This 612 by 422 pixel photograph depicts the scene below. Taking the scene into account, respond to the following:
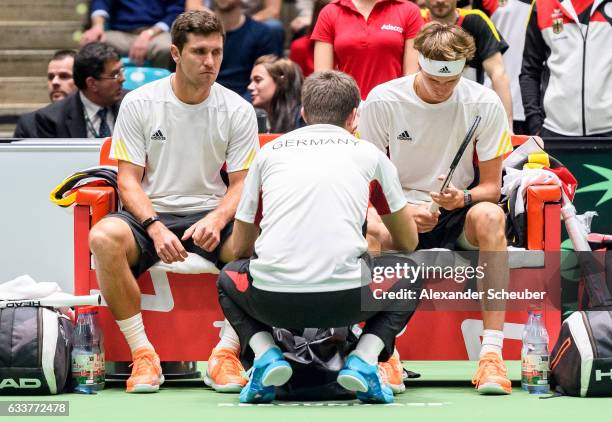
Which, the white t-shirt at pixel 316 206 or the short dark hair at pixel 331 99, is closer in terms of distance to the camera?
the white t-shirt at pixel 316 206

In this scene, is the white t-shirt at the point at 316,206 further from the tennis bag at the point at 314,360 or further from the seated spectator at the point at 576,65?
the seated spectator at the point at 576,65

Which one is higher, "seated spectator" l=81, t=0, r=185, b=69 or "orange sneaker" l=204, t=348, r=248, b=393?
"seated spectator" l=81, t=0, r=185, b=69

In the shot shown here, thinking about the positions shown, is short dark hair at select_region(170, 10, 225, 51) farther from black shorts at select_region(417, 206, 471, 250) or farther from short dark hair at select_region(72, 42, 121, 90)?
short dark hair at select_region(72, 42, 121, 90)

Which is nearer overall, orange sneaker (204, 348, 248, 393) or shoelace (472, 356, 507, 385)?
shoelace (472, 356, 507, 385)

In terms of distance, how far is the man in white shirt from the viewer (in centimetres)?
663

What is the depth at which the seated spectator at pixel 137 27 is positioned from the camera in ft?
34.5

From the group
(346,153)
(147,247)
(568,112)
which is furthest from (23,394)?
(568,112)

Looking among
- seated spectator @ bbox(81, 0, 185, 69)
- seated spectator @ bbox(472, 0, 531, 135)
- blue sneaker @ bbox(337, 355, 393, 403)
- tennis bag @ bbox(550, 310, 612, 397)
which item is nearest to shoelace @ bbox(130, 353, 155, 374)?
blue sneaker @ bbox(337, 355, 393, 403)

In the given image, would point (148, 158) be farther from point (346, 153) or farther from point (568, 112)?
point (568, 112)

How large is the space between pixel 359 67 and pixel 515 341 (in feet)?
7.48

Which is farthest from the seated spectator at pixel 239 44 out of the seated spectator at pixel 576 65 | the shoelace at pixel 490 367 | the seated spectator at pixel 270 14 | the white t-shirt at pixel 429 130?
the shoelace at pixel 490 367

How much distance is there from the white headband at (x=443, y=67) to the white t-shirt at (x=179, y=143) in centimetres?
93

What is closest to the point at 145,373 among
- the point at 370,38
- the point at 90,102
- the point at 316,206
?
the point at 316,206

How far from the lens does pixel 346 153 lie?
5984 mm
